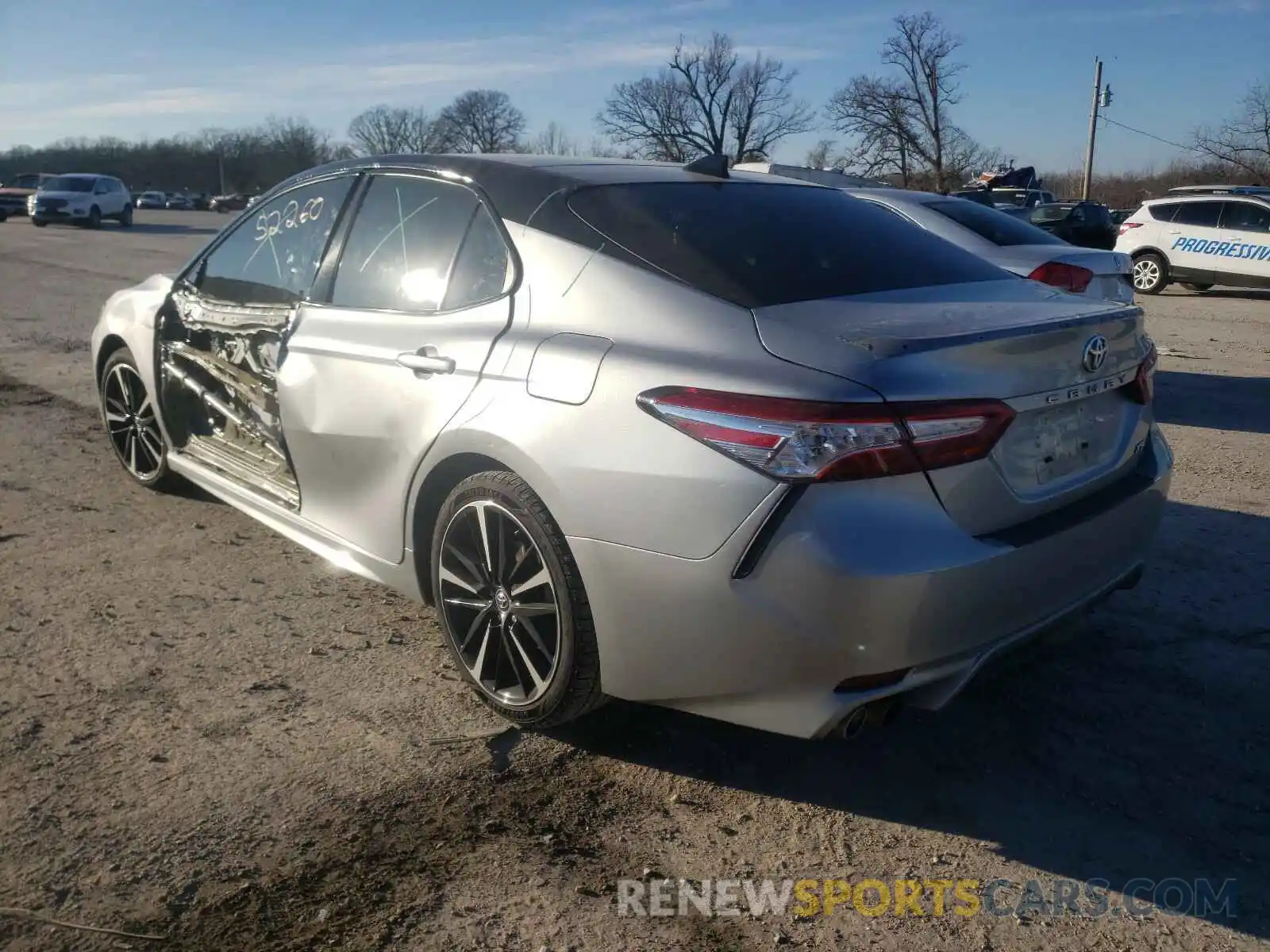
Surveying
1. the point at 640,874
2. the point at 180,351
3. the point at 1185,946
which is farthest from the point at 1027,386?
the point at 180,351

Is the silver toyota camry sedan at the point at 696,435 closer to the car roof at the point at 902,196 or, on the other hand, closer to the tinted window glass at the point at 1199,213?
the car roof at the point at 902,196

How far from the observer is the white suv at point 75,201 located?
33.4 m

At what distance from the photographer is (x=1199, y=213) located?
1753 cm

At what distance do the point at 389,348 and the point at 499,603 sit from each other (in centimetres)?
90

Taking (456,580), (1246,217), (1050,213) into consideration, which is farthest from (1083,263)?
(1050,213)

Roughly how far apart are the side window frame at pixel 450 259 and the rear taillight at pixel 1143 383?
5.91ft

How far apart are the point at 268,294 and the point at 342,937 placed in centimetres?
260

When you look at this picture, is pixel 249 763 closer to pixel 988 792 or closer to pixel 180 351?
pixel 988 792

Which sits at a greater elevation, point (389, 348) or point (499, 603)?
point (389, 348)

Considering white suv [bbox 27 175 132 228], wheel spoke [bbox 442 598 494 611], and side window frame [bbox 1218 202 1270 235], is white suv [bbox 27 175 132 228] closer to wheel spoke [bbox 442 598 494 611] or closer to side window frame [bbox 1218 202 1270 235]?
side window frame [bbox 1218 202 1270 235]

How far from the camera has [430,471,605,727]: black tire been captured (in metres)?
2.78

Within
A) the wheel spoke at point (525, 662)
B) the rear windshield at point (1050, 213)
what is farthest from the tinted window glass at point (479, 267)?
the rear windshield at point (1050, 213)

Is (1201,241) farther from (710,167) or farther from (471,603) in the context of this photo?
(471,603)

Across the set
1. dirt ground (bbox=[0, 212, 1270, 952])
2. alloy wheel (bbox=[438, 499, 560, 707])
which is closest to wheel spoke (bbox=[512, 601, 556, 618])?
alloy wheel (bbox=[438, 499, 560, 707])
